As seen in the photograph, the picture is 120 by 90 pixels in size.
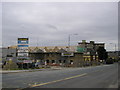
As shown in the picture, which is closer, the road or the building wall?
the road

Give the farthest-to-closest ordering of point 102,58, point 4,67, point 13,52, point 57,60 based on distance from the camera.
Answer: point 102,58, point 57,60, point 13,52, point 4,67

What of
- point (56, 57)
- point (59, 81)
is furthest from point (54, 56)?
point (59, 81)

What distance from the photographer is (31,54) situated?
66.6 m

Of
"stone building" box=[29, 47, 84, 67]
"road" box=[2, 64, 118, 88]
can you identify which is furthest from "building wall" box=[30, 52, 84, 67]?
"road" box=[2, 64, 118, 88]

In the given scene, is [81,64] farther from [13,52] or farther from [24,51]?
[24,51]

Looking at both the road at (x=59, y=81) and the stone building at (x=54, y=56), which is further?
the stone building at (x=54, y=56)

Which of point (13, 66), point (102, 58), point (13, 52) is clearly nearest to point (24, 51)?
point (13, 66)

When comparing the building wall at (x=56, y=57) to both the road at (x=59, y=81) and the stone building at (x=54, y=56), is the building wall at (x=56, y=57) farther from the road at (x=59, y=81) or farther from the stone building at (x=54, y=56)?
the road at (x=59, y=81)

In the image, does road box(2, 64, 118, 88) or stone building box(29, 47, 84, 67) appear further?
stone building box(29, 47, 84, 67)

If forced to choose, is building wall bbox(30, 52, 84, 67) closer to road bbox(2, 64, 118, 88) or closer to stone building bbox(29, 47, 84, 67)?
stone building bbox(29, 47, 84, 67)

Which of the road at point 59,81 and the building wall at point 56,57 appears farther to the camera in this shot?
the building wall at point 56,57

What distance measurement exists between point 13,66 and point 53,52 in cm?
3243

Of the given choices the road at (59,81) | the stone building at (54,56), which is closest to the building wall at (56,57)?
the stone building at (54,56)

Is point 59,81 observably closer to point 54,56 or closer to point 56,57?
→ point 56,57
